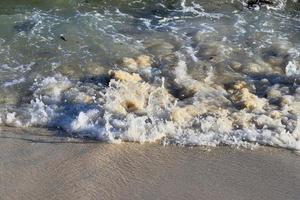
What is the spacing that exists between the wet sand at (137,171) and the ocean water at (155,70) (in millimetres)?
227

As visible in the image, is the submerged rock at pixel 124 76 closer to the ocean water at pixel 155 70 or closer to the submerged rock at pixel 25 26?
the ocean water at pixel 155 70

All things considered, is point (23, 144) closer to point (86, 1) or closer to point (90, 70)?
point (90, 70)

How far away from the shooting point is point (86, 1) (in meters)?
9.43

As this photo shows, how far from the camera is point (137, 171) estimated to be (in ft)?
15.9

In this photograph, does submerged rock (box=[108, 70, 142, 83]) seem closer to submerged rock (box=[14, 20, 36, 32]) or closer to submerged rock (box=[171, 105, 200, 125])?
submerged rock (box=[171, 105, 200, 125])

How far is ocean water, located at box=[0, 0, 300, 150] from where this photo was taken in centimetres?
563

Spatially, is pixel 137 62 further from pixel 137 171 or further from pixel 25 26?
pixel 137 171

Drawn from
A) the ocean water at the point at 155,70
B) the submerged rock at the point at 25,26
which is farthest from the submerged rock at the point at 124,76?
the submerged rock at the point at 25,26

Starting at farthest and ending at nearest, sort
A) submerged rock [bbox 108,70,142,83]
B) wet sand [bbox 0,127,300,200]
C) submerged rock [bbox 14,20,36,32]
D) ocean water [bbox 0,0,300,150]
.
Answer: submerged rock [bbox 14,20,36,32] → submerged rock [bbox 108,70,142,83] → ocean water [bbox 0,0,300,150] → wet sand [bbox 0,127,300,200]

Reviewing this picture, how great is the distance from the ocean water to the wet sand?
0.75ft

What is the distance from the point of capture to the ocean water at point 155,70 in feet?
18.5

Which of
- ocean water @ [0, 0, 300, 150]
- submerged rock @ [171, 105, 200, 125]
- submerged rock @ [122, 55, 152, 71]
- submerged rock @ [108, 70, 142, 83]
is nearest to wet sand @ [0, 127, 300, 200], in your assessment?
ocean water @ [0, 0, 300, 150]

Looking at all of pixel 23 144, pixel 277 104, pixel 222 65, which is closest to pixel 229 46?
pixel 222 65

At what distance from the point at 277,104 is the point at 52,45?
330 centimetres
